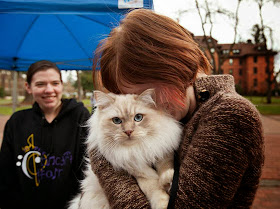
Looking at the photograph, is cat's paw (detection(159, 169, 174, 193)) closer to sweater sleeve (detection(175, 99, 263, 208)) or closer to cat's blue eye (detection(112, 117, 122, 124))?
sweater sleeve (detection(175, 99, 263, 208))

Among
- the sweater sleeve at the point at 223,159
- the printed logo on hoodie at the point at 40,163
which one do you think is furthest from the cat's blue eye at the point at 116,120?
the printed logo on hoodie at the point at 40,163

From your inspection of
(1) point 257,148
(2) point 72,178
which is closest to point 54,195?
(2) point 72,178

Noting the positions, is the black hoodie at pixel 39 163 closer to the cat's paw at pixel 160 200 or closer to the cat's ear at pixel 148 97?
the cat's ear at pixel 148 97

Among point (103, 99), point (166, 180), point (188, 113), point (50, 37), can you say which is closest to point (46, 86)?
point (50, 37)

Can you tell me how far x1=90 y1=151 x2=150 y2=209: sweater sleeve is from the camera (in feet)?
3.65

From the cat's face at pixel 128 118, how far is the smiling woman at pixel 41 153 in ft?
3.30

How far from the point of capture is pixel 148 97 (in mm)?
1407

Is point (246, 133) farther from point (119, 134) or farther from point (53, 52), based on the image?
point (53, 52)

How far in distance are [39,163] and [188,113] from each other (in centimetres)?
170

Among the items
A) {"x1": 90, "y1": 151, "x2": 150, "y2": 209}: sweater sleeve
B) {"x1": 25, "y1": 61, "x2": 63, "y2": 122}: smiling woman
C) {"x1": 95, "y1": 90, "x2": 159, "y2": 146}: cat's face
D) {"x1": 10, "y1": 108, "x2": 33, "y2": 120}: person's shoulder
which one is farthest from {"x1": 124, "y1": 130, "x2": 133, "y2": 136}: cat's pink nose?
{"x1": 10, "y1": 108, "x2": 33, "y2": 120}: person's shoulder

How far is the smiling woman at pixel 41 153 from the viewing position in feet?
7.64

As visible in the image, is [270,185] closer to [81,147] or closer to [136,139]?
[81,147]

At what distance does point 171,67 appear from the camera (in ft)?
4.04

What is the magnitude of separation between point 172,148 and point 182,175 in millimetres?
345
